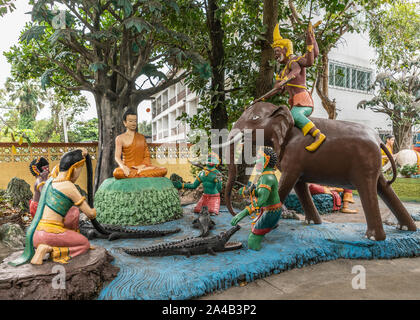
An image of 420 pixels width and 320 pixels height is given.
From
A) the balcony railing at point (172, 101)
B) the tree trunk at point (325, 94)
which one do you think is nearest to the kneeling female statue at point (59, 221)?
the tree trunk at point (325, 94)

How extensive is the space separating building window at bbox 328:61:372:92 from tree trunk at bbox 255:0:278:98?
23.0 feet

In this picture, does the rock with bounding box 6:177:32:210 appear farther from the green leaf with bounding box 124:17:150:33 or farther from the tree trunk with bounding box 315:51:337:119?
the tree trunk with bounding box 315:51:337:119

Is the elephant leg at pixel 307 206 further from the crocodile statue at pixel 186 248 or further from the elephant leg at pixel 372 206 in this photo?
the crocodile statue at pixel 186 248

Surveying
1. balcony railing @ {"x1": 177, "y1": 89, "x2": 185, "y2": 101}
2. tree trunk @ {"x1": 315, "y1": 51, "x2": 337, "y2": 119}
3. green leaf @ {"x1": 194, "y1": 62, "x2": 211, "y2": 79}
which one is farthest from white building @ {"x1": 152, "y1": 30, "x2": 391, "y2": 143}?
green leaf @ {"x1": 194, "y1": 62, "x2": 211, "y2": 79}

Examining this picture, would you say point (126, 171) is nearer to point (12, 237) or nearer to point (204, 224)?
point (204, 224)

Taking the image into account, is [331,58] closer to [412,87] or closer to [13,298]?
[412,87]

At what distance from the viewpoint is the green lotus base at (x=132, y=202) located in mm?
4391

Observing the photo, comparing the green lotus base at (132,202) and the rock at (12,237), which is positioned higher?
the green lotus base at (132,202)

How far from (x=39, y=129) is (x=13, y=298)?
28.5 m

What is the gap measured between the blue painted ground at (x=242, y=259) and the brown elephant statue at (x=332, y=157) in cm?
29

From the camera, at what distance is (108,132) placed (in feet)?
22.3

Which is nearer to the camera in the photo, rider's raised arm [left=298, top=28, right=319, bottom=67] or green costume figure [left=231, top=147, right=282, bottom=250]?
green costume figure [left=231, top=147, right=282, bottom=250]

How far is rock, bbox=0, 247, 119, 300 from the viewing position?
2068mm

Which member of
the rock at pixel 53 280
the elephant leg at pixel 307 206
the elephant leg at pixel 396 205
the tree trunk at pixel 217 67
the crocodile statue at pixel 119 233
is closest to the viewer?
the rock at pixel 53 280
